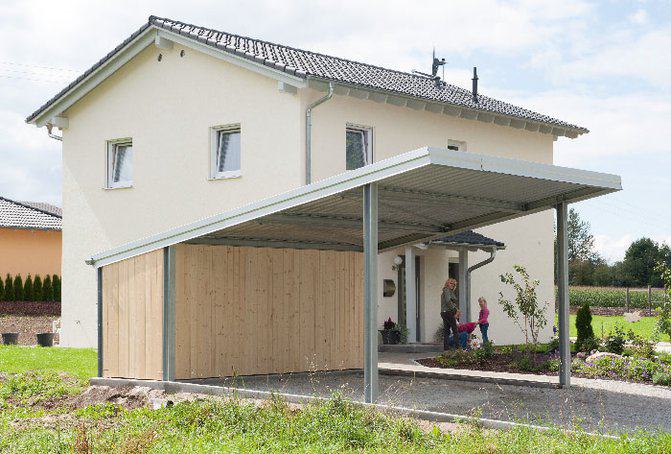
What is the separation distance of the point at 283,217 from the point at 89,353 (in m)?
8.25

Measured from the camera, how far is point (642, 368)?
1466cm

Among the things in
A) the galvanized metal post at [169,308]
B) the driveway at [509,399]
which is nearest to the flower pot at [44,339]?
the driveway at [509,399]

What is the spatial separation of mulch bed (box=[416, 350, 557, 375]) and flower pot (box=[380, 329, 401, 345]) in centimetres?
293

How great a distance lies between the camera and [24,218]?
36.8m

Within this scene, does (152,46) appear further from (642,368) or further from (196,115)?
(642,368)

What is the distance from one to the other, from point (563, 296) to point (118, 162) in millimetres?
13099

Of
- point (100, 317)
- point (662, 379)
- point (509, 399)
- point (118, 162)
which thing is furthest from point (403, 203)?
point (118, 162)

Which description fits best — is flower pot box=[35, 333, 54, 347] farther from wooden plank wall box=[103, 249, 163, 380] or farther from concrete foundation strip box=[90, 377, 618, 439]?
concrete foundation strip box=[90, 377, 618, 439]

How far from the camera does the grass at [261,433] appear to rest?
27.2 feet

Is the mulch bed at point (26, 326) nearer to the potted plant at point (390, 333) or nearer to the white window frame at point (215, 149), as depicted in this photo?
the white window frame at point (215, 149)

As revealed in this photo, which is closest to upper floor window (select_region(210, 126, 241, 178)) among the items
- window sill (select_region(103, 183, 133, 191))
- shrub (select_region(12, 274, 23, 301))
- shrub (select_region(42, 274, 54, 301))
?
window sill (select_region(103, 183, 133, 191))

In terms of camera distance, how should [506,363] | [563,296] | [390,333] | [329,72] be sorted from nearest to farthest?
1. [563,296]
2. [506,363]
3. [329,72]
4. [390,333]

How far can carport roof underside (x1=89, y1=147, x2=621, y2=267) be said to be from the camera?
10312 millimetres

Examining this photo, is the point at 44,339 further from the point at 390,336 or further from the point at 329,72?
the point at 329,72
